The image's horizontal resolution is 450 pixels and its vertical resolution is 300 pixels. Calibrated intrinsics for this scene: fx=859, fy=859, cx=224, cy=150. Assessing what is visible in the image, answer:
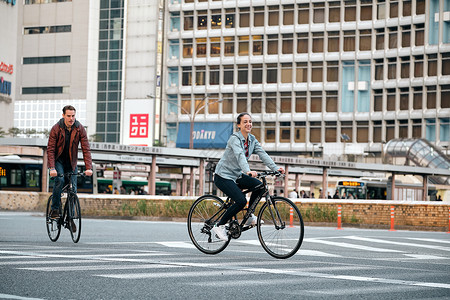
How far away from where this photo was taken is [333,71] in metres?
84.0

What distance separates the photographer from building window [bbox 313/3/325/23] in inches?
3312

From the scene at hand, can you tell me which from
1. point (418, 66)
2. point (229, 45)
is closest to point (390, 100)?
point (418, 66)

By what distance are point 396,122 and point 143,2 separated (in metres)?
34.6

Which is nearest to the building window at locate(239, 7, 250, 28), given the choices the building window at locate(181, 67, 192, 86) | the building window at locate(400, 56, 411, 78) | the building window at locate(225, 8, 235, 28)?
the building window at locate(225, 8, 235, 28)

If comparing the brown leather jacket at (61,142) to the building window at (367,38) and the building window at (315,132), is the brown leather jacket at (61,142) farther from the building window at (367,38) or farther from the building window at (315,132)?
the building window at (315,132)

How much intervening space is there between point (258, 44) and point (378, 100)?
1372cm

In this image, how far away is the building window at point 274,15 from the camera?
86.6 meters

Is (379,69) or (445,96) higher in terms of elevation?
(379,69)

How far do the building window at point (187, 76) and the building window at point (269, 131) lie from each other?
9.85 metres

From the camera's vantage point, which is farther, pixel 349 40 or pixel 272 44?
pixel 272 44

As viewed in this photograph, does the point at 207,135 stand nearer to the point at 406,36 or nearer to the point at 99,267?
the point at 406,36

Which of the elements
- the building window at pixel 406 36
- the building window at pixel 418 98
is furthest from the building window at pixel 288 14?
the building window at pixel 418 98

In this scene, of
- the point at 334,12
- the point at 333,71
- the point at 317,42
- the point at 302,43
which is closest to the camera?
the point at 334,12

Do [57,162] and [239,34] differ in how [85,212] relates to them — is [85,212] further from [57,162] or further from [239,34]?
[239,34]
